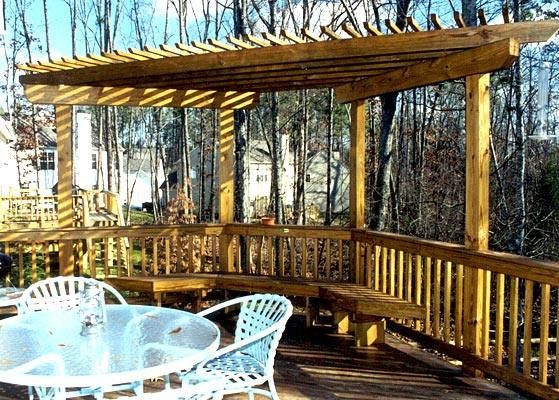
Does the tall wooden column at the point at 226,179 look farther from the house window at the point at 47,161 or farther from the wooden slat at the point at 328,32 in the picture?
the house window at the point at 47,161

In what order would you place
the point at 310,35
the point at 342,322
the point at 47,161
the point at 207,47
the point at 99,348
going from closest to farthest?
the point at 99,348
the point at 310,35
the point at 207,47
the point at 342,322
the point at 47,161

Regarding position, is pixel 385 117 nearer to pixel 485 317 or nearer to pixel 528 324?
pixel 485 317

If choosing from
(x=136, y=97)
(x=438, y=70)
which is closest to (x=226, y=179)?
(x=136, y=97)

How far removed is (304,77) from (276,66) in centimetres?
66

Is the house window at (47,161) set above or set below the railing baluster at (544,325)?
above

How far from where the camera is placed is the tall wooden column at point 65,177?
540 cm

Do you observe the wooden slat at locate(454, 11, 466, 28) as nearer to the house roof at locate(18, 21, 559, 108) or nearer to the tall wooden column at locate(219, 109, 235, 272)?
the house roof at locate(18, 21, 559, 108)

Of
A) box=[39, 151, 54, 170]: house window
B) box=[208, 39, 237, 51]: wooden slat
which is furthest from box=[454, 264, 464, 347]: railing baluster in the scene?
box=[39, 151, 54, 170]: house window

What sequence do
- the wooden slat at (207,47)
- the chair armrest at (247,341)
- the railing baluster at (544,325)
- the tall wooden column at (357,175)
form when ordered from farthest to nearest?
the tall wooden column at (357,175) → the wooden slat at (207,47) → the railing baluster at (544,325) → the chair armrest at (247,341)

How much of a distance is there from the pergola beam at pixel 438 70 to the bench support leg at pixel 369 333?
2099 millimetres

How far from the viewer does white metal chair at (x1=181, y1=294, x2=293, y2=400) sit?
105 inches

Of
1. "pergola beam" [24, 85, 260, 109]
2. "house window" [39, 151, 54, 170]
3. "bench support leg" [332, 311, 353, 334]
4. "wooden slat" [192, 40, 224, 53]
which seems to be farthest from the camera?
"house window" [39, 151, 54, 170]

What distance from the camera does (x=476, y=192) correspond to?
390cm

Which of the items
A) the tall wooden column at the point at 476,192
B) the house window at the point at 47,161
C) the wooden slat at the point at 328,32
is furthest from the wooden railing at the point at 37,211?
the house window at the point at 47,161
